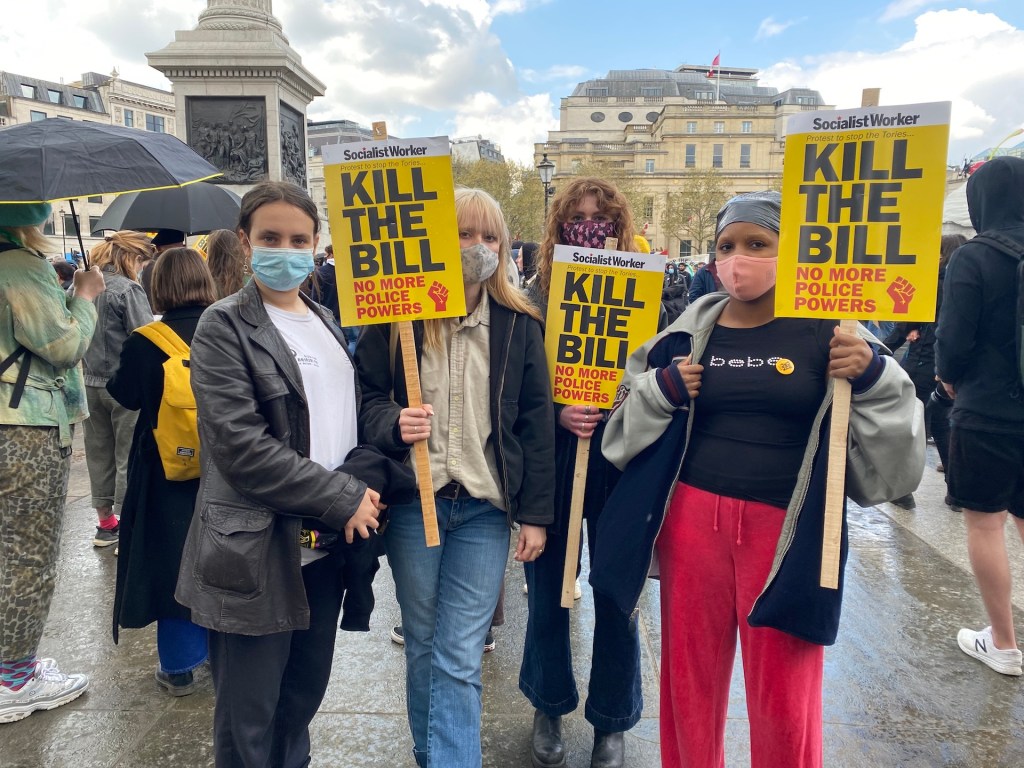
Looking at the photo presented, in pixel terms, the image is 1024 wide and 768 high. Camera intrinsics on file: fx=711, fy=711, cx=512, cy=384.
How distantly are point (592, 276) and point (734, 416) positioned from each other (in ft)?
2.68

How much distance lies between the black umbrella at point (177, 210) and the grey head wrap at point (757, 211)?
4.25m

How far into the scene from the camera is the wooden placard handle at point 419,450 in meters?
2.31

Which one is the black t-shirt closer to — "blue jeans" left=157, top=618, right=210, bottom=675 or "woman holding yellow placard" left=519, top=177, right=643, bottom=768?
"woman holding yellow placard" left=519, top=177, right=643, bottom=768

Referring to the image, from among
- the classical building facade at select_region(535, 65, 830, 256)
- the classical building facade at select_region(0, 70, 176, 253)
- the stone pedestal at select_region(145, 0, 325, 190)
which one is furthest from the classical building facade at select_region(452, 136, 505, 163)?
the stone pedestal at select_region(145, 0, 325, 190)

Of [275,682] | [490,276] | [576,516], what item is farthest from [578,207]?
[275,682]

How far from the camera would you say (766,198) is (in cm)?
229

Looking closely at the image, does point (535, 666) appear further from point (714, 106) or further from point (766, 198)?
point (714, 106)

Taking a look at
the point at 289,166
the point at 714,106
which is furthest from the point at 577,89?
the point at 289,166

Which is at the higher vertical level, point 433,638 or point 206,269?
point 206,269

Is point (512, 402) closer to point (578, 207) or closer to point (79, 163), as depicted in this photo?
point (578, 207)

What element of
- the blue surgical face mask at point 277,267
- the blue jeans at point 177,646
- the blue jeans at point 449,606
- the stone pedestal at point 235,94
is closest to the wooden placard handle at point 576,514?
the blue jeans at point 449,606

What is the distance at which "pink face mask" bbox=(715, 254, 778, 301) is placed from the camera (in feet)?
7.26

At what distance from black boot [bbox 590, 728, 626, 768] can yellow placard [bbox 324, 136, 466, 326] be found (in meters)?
1.83

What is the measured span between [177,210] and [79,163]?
3.05 m
